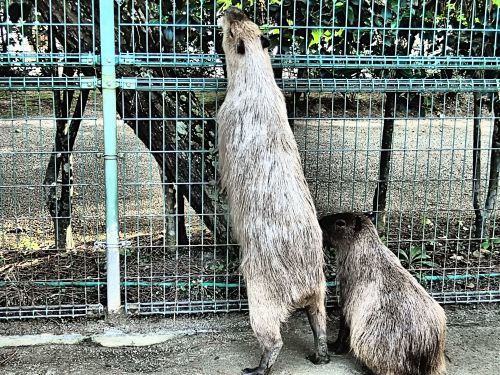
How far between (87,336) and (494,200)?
132 inches

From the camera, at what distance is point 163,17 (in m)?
4.63

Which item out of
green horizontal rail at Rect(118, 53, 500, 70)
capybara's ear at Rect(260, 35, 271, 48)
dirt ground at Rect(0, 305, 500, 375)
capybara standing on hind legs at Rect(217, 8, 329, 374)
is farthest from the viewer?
green horizontal rail at Rect(118, 53, 500, 70)

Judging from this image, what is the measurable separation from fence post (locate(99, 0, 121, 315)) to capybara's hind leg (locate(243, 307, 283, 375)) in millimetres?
1108

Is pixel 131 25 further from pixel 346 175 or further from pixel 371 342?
pixel 346 175

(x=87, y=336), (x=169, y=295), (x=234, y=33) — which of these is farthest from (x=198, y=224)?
(x=234, y=33)

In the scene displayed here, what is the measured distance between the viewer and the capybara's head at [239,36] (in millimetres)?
4211

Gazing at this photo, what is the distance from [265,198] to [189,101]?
927 millimetres

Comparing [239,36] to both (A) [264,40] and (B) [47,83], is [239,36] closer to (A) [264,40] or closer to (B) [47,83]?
(A) [264,40]

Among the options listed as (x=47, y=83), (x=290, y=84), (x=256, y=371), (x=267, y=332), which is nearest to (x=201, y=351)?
(x=256, y=371)

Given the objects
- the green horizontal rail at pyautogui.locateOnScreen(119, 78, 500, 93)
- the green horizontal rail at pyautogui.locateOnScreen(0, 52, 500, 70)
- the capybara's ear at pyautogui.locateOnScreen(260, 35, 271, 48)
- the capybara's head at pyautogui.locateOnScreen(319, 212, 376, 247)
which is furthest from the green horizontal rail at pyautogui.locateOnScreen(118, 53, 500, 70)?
the capybara's head at pyautogui.locateOnScreen(319, 212, 376, 247)

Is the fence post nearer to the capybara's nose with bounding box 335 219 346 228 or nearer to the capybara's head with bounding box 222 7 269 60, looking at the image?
the capybara's head with bounding box 222 7 269 60

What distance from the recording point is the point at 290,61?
14.8ft

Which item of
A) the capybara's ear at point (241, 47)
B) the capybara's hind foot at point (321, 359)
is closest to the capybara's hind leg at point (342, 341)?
the capybara's hind foot at point (321, 359)

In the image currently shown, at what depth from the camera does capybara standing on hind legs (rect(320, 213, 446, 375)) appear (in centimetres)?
389
